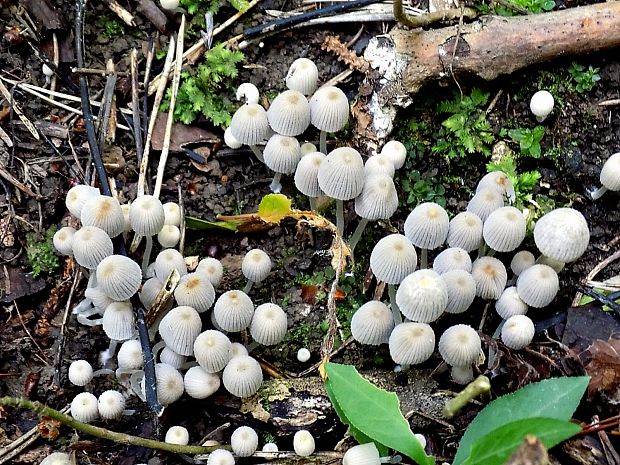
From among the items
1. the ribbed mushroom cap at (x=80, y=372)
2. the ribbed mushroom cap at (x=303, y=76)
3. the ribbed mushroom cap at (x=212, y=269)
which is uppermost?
the ribbed mushroom cap at (x=303, y=76)

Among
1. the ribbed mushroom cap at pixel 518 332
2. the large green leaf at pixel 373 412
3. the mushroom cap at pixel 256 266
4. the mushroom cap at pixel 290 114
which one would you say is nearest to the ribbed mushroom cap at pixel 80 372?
the mushroom cap at pixel 256 266

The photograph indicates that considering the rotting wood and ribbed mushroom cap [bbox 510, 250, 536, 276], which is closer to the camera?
ribbed mushroom cap [bbox 510, 250, 536, 276]

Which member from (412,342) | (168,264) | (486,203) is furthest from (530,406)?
(168,264)

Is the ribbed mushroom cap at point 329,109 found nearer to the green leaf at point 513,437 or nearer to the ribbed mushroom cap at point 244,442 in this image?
the ribbed mushroom cap at point 244,442

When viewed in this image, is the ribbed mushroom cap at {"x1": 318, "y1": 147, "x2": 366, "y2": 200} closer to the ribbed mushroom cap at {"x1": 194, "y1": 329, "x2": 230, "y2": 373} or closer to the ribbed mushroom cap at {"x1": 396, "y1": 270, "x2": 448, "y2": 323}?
the ribbed mushroom cap at {"x1": 396, "y1": 270, "x2": 448, "y2": 323}

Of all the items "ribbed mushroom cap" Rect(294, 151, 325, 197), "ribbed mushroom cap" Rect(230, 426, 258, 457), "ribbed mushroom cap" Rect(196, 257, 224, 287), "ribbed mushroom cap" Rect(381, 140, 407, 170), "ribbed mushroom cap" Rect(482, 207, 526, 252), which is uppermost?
"ribbed mushroom cap" Rect(381, 140, 407, 170)

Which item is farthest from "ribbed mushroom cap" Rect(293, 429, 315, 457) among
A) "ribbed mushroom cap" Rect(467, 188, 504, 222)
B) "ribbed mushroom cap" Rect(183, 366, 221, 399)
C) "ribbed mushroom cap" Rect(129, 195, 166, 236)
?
"ribbed mushroom cap" Rect(467, 188, 504, 222)

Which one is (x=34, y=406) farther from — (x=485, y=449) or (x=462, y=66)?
(x=462, y=66)
